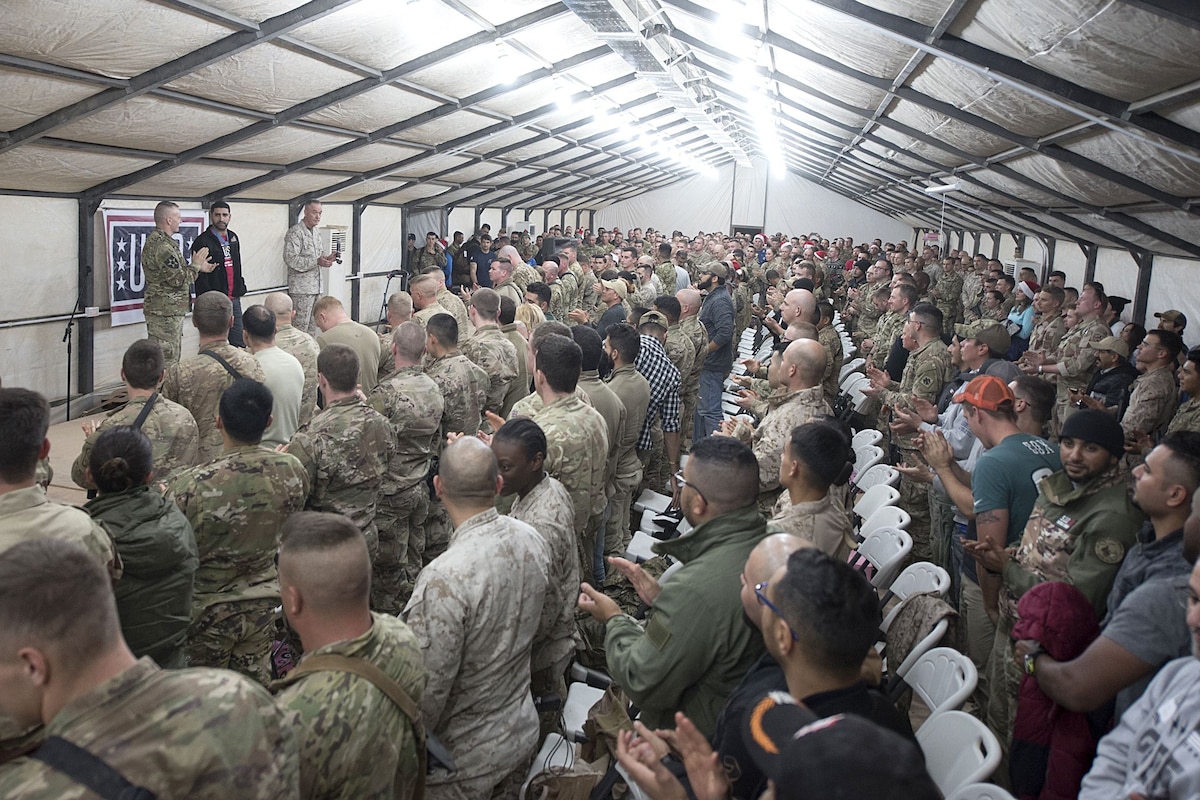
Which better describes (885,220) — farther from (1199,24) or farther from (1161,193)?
(1199,24)

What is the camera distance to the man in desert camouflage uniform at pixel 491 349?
6168 millimetres

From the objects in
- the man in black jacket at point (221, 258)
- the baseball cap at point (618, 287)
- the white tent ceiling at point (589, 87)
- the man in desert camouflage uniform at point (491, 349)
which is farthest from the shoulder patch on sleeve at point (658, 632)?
the man in black jacket at point (221, 258)

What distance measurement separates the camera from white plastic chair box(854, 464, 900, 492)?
199 inches

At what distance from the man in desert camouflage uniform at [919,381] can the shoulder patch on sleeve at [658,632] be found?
3.83 metres

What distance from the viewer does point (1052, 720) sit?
8.34ft

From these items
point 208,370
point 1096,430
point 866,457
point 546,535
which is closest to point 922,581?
point 1096,430

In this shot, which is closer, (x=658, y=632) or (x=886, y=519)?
(x=658, y=632)

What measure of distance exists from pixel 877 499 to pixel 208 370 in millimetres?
3674

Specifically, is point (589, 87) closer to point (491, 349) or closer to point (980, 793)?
point (491, 349)

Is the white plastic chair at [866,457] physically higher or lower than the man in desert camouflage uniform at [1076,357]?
lower

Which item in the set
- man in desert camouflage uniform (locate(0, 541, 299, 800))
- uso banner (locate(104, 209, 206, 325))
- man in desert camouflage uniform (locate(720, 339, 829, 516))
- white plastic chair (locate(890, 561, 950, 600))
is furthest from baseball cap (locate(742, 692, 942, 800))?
uso banner (locate(104, 209, 206, 325))

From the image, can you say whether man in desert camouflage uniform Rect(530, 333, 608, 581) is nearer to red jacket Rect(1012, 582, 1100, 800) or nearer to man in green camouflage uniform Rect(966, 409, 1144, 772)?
man in green camouflage uniform Rect(966, 409, 1144, 772)

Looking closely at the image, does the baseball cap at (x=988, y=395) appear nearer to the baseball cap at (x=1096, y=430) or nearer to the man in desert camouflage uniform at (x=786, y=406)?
the baseball cap at (x=1096, y=430)

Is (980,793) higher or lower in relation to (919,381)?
lower
